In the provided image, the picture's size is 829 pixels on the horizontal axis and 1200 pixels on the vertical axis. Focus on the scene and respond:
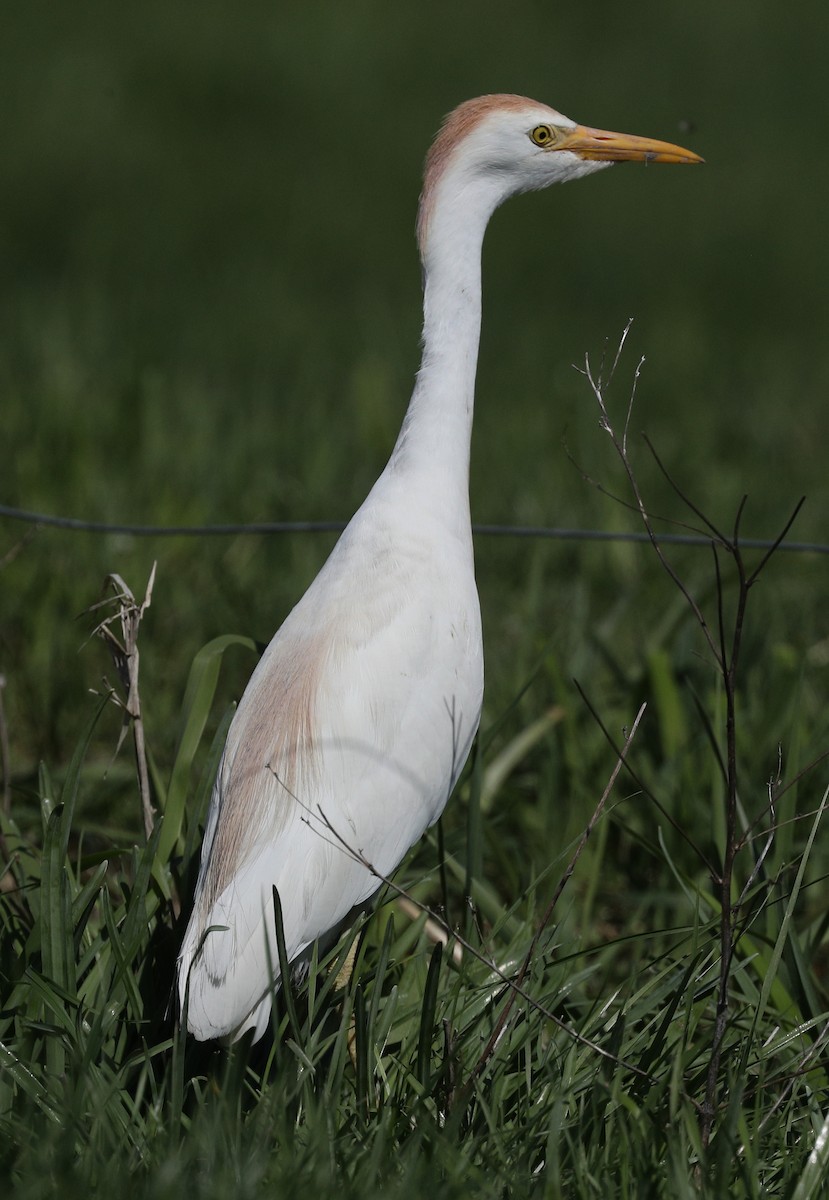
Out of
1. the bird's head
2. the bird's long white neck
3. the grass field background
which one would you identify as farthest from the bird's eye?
the grass field background

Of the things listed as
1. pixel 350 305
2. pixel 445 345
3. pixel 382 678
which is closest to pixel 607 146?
pixel 445 345

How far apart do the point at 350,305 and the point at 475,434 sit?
3334 millimetres

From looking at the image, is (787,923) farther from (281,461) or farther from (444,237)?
(281,461)

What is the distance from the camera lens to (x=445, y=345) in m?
2.27

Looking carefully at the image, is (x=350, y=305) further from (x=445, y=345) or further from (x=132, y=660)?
(x=132, y=660)

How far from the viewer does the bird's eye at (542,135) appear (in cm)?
236

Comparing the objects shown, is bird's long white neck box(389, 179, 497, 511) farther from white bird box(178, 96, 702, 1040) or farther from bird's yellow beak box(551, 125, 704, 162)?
bird's yellow beak box(551, 125, 704, 162)

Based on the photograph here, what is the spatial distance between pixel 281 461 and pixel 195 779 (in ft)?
7.06

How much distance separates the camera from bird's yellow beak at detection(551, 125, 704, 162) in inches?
93.6

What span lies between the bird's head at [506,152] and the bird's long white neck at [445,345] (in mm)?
17

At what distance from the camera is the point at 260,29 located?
1367 cm

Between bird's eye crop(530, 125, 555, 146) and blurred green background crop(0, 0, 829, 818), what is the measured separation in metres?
0.31

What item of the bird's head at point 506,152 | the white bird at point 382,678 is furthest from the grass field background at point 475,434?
the bird's head at point 506,152

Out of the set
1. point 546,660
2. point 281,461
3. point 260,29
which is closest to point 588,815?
point 546,660
